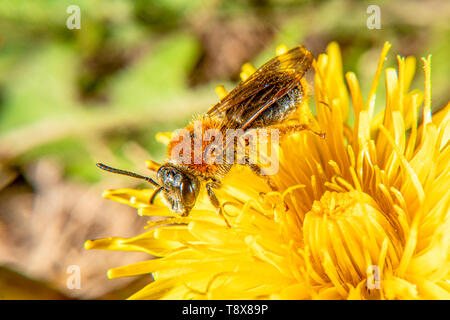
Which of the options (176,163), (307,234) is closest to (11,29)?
(176,163)

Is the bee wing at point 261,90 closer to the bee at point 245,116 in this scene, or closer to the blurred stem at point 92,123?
the bee at point 245,116

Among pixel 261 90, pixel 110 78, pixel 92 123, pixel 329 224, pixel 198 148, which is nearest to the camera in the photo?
pixel 329 224

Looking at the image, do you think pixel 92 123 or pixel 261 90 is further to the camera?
pixel 92 123

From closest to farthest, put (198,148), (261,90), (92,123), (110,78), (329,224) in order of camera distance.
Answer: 1. (329,224)
2. (198,148)
3. (261,90)
4. (92,123)
5. (110,78)

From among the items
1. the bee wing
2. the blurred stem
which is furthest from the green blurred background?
the bee wing

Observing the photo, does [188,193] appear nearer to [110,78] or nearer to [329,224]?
[329,224]

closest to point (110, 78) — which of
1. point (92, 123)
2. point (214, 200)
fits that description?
point (92, 123)
